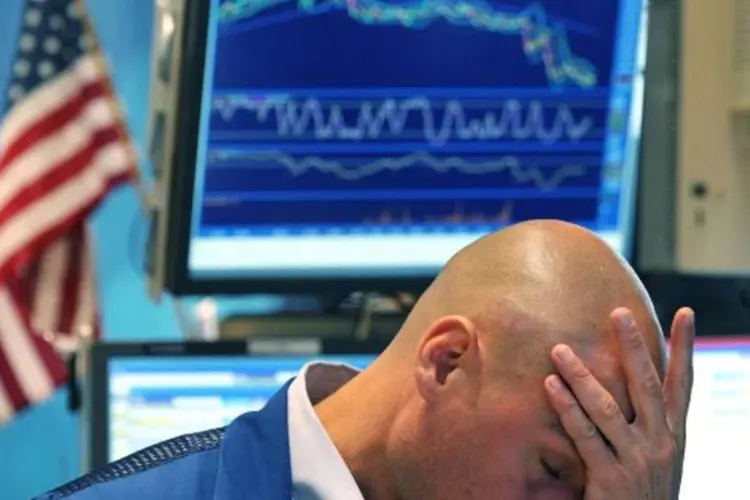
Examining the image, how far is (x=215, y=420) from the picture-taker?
5.18 ft

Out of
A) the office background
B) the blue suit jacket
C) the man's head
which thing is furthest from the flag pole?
the man's head

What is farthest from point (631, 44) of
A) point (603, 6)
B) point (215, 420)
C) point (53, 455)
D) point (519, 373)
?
point (53, 455)

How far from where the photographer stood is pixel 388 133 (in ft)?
5.62

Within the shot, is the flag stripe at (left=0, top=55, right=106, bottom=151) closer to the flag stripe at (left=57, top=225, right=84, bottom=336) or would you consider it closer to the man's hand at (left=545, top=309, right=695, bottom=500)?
the flag stripe at (left=57, top=225, right=84, bottom=336)

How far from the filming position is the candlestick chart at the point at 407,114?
1.68 meters

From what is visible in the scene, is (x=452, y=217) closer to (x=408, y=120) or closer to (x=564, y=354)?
(x=408, y=120)

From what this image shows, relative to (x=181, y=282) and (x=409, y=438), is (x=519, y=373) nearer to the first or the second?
(x=409, y=438)

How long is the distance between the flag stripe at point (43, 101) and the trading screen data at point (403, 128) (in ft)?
2.35

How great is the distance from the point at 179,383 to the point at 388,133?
43 centimetres

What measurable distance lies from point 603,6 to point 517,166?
247mm

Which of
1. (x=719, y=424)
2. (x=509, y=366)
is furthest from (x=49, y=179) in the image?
(x=509, y=366)

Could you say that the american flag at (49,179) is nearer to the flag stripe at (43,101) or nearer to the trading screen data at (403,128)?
the flag stripe at (43,101)

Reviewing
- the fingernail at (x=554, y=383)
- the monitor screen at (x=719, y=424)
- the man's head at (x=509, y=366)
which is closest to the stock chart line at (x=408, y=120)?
the monitor screen at (x=719, y=424)

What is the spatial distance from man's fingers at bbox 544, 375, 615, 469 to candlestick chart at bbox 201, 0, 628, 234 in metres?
0.76
